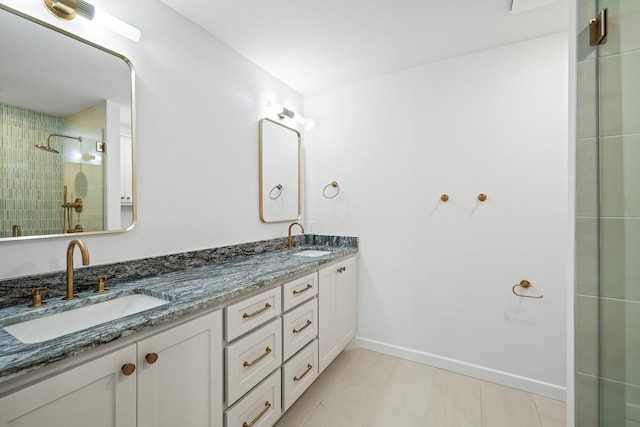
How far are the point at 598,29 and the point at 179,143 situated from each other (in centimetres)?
198

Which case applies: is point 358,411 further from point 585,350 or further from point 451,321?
point 585,350

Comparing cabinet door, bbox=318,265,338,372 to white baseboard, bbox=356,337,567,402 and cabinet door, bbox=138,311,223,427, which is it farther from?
cabinet door, bbox=138,311,223,427

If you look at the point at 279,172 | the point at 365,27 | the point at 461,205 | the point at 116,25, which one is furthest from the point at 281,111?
the point at 461,205

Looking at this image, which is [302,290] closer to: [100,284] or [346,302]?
[346,302]

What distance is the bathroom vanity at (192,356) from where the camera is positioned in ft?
2.46

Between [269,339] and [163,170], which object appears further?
[163,170]

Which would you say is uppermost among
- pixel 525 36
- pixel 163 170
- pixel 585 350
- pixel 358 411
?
pixel 525 36

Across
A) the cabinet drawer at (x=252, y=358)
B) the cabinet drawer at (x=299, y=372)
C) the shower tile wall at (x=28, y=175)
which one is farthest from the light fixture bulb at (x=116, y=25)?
the cabinet drawer at (x=299, y=372)

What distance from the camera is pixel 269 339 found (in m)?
1.49

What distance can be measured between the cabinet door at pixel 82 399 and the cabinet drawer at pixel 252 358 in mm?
413

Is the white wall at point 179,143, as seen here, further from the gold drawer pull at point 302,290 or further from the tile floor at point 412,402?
the tile floor at point 412,402

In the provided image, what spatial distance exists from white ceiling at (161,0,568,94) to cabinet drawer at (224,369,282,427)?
2.09m

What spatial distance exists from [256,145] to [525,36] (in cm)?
206

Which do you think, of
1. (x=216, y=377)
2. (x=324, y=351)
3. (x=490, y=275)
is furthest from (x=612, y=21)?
(x=324, y=351)
